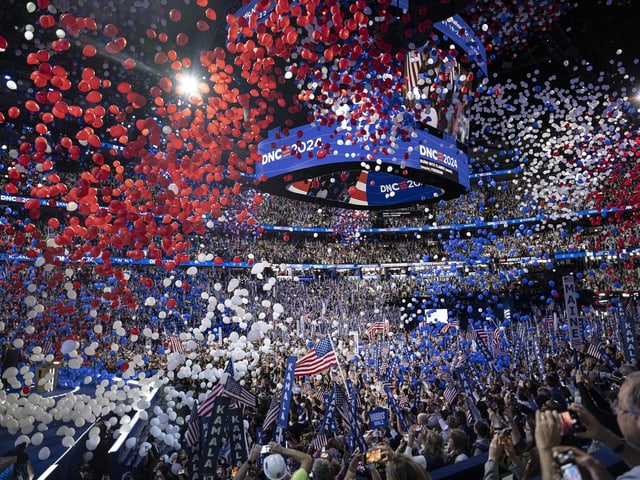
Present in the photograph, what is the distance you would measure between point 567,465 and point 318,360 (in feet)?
23.1

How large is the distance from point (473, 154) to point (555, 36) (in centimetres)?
2034

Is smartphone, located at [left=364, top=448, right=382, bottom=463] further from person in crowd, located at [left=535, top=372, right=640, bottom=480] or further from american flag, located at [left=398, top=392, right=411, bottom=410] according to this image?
american flag, located at [left=398, top=392, right=411, bottom=410]

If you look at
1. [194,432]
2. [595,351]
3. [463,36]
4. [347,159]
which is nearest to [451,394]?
[595,351]

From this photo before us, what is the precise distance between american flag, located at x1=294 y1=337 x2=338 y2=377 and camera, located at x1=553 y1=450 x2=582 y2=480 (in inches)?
268

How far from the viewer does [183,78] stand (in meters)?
11.7

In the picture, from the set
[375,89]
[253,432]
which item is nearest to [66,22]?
[375,89]

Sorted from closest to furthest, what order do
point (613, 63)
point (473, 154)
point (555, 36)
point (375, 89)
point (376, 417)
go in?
point (376, 417) → point (375, 89) → point (555, 36) → point (613, 63) → point (473, 154)

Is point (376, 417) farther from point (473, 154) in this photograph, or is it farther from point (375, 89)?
point (473, 154)

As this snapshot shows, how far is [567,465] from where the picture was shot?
1.62m

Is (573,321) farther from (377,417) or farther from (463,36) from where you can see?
(377,417)

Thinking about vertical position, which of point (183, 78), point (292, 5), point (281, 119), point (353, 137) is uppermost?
point (183, 78)

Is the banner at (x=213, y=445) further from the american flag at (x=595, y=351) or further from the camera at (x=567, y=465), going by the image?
the american flag at (x=595, y=351)

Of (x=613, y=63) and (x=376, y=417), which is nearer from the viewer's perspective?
(x=376, y=417)

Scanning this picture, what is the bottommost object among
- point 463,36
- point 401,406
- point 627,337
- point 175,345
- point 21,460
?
point 401,406
